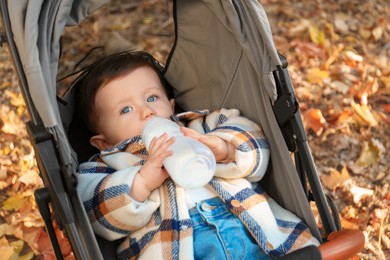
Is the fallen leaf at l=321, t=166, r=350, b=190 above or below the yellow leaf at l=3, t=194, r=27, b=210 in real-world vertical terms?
below

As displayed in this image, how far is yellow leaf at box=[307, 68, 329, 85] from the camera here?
3.51 meters

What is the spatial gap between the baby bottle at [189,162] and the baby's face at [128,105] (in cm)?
25

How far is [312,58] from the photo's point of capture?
3.66 metres

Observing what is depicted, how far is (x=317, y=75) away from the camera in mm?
3547

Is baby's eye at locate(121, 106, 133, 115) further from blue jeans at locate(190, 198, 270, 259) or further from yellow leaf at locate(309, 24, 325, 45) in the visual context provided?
yellow leaf at locate(309, 24, 325, 45)

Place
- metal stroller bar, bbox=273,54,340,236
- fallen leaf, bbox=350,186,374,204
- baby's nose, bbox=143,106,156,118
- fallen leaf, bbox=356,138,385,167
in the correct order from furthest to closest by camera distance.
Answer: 1. fallen leaf, bbox=356,138,385,167
2. fallen leaf, bbox=350,186,374,204
3. baby's nose, bbox=143,106,156,118
4. metal stroller bar, bbox=273,54,340,236

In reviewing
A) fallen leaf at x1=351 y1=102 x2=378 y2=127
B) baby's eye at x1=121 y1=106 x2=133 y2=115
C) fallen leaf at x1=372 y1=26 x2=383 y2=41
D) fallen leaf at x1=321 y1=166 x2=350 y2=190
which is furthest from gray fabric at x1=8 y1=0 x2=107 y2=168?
fallen leaf at x1=372 y1=26 x2=383 y2=41

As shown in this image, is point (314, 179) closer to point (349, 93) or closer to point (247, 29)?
point (247, 29)

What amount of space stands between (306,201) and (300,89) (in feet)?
5.20

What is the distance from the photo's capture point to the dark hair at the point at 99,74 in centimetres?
223

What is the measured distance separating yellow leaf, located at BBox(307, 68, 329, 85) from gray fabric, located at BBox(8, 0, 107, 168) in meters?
2.04

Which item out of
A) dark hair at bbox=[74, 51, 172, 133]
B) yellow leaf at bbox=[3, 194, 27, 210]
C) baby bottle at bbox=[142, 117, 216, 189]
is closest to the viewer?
baby bottle at bbox=[142, 117, 216, 189]

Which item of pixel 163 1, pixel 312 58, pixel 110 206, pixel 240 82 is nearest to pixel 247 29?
pixel 240 82

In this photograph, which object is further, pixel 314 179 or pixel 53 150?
pixel 314 179
